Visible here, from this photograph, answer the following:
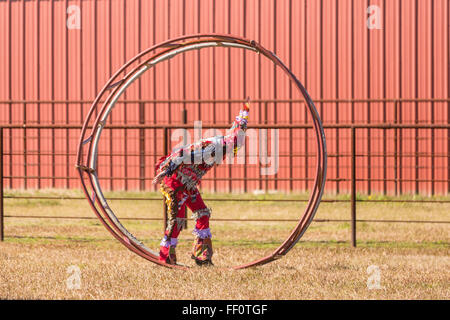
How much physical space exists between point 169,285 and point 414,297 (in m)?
1.71

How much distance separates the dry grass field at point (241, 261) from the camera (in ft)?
16.5

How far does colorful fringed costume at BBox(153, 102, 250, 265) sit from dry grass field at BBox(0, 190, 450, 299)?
9.2 inches

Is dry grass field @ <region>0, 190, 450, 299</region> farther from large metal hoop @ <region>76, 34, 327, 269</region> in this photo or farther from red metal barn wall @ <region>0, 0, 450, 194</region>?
red metal barn wall @ <region>0, 0, 450, 194</region>

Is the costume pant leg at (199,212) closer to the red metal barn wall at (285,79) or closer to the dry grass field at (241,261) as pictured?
the dry grass field at (241,261)

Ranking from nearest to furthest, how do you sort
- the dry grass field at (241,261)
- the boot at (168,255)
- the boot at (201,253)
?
the dry grass field at (241,261) → the boot at (168,255) → the boot at (201,253)

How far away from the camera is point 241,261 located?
21.1 feet

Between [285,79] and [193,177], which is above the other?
[285,79]

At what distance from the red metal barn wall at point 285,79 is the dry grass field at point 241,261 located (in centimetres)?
208

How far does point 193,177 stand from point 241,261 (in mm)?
1149

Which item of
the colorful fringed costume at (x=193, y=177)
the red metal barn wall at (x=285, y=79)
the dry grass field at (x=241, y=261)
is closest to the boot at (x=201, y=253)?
the colorful fringed costume at (x=193, y=177)

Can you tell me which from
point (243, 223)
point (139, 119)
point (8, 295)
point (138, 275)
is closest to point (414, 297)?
point (138, 275)

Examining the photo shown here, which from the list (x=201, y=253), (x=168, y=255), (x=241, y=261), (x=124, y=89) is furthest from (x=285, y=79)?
(x=168, y=255)

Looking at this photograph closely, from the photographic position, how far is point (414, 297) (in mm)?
4852

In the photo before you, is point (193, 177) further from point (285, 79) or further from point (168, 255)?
point (285, 79)
